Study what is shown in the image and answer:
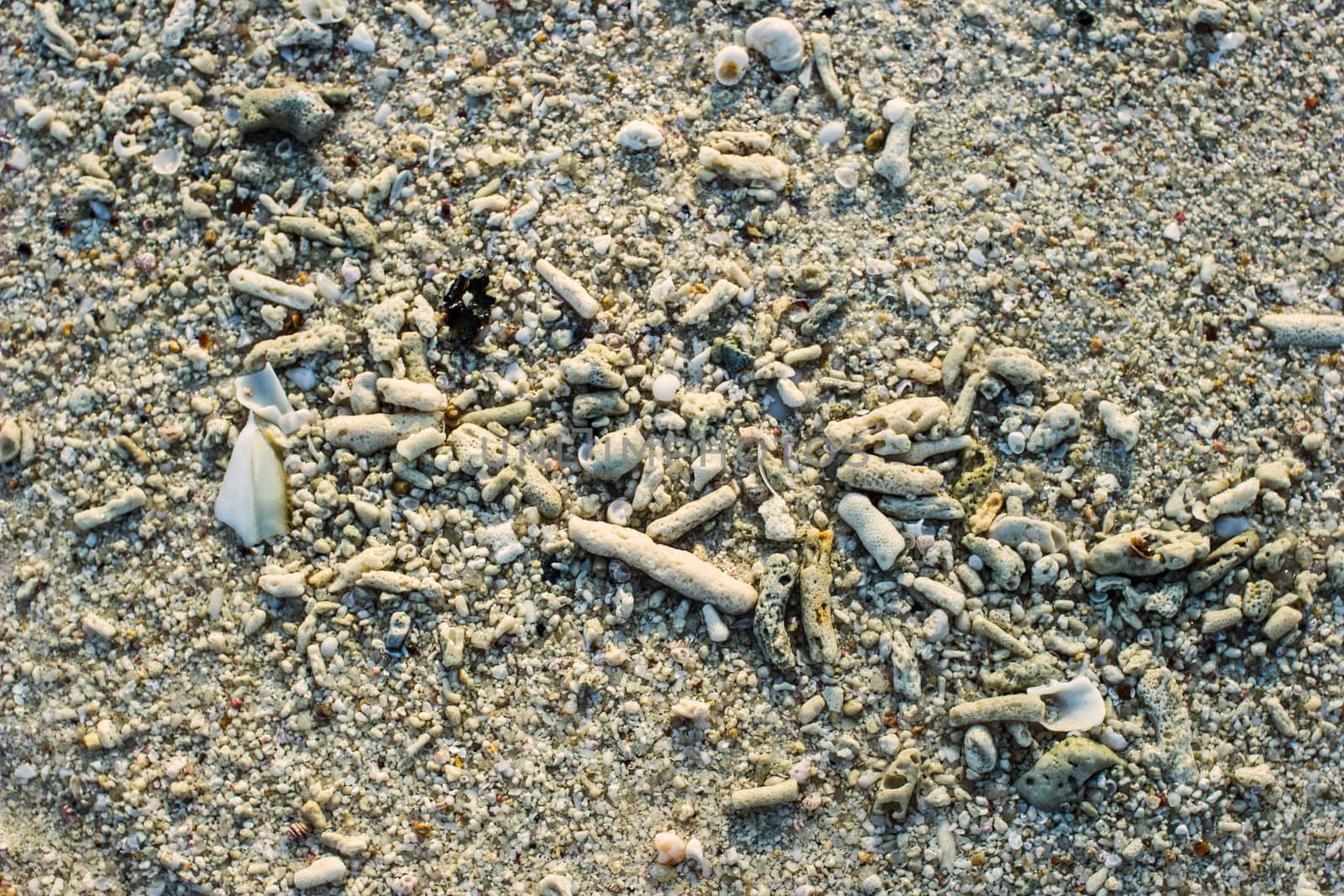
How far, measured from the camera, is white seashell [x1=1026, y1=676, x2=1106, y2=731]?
346cm

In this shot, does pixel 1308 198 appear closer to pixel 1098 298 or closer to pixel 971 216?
pixel 1098 298

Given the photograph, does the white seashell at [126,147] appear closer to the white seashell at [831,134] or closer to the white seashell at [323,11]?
the white seashell at [323,11]

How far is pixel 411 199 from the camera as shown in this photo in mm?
3797

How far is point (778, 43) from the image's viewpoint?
3.84 m

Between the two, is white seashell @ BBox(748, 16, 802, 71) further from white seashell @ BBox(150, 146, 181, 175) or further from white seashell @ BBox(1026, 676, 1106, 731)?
white seashell @ BBox(1026, 676, 1106, 731)

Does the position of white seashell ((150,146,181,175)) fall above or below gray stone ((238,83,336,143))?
below

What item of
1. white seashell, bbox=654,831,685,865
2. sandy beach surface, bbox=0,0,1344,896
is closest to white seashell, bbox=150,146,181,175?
sandy beach surface, bbox=0,0,1344,896

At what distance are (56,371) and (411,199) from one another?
144 cm

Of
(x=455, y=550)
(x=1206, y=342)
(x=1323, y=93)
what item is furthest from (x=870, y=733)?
(x=1323, y=93)

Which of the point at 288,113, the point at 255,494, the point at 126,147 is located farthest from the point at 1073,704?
the point at 126,147

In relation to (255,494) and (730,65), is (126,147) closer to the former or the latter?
(255,494)

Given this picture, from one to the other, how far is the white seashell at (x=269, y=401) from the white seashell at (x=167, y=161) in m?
0.88

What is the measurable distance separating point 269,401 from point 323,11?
152cm

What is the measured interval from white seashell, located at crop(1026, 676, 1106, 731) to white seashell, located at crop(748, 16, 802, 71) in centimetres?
240
